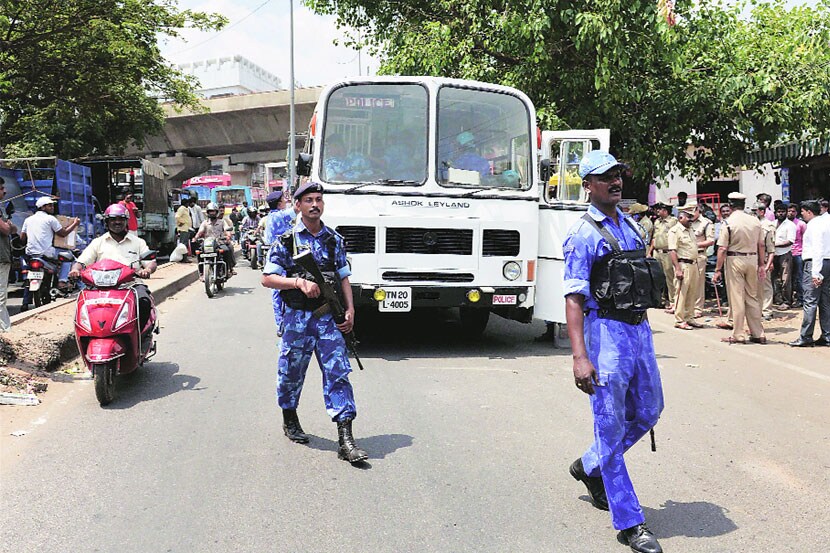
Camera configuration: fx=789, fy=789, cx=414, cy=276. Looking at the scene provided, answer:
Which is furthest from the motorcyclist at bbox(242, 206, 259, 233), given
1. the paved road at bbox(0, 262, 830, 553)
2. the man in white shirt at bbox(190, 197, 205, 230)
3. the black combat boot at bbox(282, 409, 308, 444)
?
the black combat boot at bbox(282, 409, 308, 444)

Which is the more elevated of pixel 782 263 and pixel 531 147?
pixel 531 147

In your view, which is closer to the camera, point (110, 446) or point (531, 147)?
point (110, 446)

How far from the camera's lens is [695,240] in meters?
11.2

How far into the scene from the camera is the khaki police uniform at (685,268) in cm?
1102

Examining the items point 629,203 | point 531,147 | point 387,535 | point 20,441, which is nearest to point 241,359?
point 20,441

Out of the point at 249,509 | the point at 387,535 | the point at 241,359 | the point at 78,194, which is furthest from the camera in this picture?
the point at 78,194

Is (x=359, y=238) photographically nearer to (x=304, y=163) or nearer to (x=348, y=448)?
(x=304, y=163)

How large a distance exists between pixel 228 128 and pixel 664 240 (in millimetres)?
29283

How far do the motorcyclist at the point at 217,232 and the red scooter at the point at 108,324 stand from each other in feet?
24.6

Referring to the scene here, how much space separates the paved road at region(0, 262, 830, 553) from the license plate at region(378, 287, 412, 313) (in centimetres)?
57

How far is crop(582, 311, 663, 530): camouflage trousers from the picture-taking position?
3.54 metres

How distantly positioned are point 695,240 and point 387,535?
8.79m

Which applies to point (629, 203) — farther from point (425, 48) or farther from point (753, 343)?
point (425, 48)

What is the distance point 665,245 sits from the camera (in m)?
12.5
